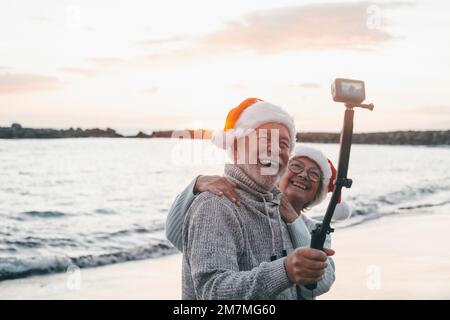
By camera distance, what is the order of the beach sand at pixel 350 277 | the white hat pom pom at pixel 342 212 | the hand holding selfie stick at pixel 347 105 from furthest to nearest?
the beach sand at pixel 350 277
the white hat pom pom at pixel 342 212
the hand holding selfie stick at pixel 347 105

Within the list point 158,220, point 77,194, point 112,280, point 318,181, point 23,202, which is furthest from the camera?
point 77,194

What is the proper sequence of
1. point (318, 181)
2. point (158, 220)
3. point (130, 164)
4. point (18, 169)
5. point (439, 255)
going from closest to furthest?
point (318, 181) < point (439, 255) < point (158, 220) < point (18, 169) < point (130, 164)

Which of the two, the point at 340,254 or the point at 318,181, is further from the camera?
the point at 340,254

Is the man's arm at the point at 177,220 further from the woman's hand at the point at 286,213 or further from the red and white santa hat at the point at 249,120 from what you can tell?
the woman's hand at the point at 286,213

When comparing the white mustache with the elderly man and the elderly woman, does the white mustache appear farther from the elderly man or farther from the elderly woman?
the elderly woman

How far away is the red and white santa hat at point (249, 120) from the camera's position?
2.32 metres

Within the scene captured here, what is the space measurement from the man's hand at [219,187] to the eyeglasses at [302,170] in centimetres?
128

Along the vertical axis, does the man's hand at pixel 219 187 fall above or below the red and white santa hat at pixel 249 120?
below

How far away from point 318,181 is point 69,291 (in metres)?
4.60

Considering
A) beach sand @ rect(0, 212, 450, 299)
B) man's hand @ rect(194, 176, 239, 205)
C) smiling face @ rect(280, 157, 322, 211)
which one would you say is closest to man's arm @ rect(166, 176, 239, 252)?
man's hand @ rect(194, 176, 239, 205)

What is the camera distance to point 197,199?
2152mm

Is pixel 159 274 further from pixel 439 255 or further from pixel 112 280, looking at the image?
A: pixel 439 255

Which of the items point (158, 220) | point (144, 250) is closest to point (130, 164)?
point (158, 220)

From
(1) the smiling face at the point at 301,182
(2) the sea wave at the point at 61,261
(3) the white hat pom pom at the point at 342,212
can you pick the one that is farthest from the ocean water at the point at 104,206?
(3) the white hat pom pom at the point at 342,212
